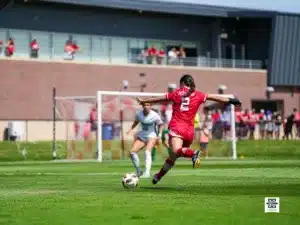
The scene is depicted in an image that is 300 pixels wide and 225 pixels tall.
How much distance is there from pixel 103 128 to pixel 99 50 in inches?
730

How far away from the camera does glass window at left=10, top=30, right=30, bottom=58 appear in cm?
6044

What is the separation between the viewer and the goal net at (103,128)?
4469 cm

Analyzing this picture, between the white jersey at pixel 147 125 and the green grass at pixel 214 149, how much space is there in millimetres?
18137

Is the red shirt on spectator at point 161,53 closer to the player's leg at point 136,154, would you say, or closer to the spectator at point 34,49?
the spectator at point 34,49

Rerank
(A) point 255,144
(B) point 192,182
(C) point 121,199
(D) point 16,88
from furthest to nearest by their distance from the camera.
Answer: (D) point 16,88, (A) point 255,144, (B) point 192,182, (C) point 121,199

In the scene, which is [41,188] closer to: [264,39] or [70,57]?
[70,57]

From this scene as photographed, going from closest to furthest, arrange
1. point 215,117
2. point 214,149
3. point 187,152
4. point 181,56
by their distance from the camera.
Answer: point 187,152
point 214,149
point 215,117
point 181,56

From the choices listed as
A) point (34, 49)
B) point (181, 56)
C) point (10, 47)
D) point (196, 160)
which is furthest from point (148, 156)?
point (181, 56)

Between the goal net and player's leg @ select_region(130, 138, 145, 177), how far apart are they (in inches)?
655

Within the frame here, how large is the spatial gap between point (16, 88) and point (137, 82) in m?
8.51

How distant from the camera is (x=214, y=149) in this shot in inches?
1918

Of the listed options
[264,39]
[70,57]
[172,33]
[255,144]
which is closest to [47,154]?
[255,144]

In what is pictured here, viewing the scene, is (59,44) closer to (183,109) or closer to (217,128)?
(217,128)

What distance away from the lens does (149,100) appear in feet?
Result: 64.7
